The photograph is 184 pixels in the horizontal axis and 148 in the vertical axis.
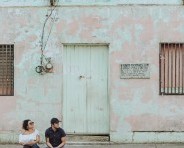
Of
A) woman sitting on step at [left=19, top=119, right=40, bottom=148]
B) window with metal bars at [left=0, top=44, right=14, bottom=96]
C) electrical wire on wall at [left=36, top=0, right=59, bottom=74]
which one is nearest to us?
woman sitting on step at [left=19, top=119, right=40, bottom=148]

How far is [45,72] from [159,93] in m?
3.08

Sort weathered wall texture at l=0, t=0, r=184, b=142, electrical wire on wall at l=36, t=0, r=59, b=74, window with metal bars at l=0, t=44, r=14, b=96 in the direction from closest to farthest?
weathered wall texture at l=0, t=0, r=184, b=142 < electrical wire on wall at l=36, t=0, r=59, b=74 < window with metal bars at l=0, t=44, r=14, b=96

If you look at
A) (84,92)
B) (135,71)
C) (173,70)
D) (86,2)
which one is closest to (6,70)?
(84,92)

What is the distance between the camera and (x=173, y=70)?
15.4m

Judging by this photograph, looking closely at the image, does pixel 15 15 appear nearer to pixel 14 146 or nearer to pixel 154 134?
pixel 14 146

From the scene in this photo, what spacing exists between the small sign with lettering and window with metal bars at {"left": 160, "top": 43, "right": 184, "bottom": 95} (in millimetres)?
406

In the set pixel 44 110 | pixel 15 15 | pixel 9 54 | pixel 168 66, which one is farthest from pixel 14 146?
pixel 168 66

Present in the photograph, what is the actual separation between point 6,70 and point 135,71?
346 cm

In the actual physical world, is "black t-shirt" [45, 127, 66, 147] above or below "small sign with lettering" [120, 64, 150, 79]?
below

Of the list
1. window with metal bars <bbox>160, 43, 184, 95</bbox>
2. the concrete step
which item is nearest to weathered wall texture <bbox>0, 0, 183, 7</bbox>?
window with metal bars <bbox>160, 43, 184, 95</bbox>

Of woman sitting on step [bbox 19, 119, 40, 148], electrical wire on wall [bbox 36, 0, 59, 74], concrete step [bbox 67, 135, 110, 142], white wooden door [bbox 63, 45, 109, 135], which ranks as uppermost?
electrical wire on wall [bbox 36, 0, 59, 74]

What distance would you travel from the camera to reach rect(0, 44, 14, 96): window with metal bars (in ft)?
51.1

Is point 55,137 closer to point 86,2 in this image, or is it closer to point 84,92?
point 84,92

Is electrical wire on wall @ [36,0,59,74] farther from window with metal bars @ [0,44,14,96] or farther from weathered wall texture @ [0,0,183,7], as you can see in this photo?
window with metal bars @ [0,44,14,96]
